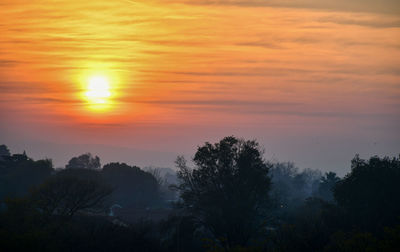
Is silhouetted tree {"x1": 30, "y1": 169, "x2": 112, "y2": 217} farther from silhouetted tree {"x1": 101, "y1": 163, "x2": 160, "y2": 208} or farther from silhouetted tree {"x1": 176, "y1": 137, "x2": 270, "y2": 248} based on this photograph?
silhouetted tree {"x1": 101, "y1": 163, "x2": 160, "y2": 208}

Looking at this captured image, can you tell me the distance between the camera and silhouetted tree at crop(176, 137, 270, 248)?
2763 inches

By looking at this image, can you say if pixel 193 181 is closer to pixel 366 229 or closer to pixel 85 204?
pixel 85 204

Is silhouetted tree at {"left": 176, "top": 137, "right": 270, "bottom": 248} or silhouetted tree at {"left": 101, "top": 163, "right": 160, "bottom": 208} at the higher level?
silhouetted tree at {"left": 101, "top": 163, "right": 160, "bottom": 208}

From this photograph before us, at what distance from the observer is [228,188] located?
241ft

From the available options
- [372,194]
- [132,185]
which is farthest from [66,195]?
[132,185]

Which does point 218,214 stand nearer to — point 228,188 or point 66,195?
point 228,188

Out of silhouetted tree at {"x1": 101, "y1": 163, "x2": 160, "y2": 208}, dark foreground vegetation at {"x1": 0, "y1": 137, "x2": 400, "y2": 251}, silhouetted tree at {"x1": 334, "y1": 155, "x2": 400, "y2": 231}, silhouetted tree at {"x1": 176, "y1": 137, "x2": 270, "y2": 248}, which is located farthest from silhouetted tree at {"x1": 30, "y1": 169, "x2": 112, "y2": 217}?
silhouetted tree at {"x1": 101, "y1": 163, "x2": 160, "y2": 208}

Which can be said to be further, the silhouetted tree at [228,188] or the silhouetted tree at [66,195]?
the silhouetted tree at [66,195]

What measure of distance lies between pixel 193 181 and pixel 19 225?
20740mm

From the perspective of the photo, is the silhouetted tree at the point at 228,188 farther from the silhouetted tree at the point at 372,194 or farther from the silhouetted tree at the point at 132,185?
the silhouetted tree at the point at 132,185

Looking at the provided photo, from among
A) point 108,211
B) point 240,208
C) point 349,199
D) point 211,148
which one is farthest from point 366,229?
point 108,211

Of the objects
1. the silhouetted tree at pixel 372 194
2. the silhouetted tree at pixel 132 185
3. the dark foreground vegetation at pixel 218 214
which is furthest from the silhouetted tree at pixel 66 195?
the silhouetted tree at pixel 132 185

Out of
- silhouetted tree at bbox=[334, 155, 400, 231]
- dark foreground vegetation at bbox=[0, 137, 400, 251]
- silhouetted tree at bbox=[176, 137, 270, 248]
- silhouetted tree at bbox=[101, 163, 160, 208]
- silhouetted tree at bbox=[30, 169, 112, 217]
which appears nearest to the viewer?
dark foreground vegetation at bbox=[0, 137, 400, 251]

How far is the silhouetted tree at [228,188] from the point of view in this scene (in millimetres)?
70188
